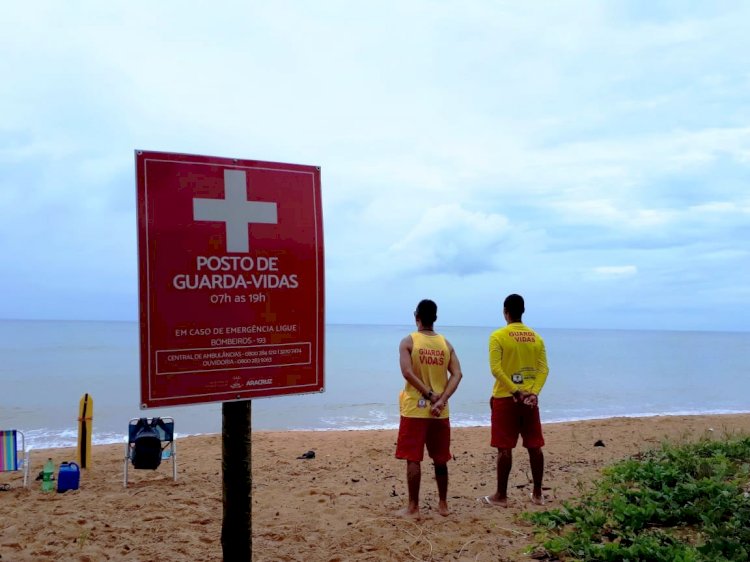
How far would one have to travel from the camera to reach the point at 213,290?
2.79m

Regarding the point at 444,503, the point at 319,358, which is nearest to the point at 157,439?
the point at 444,503

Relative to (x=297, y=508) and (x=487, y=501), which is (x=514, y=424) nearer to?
(x=487, y=501)

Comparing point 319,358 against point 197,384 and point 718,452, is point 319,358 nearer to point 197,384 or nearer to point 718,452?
point 197,384

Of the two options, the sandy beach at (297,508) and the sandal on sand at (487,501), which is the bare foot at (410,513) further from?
the sandal on sand at (487,501)

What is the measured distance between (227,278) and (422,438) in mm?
Answer: 2707

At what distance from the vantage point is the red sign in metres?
2.68

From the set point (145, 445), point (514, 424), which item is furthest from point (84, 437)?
point (514, 424)

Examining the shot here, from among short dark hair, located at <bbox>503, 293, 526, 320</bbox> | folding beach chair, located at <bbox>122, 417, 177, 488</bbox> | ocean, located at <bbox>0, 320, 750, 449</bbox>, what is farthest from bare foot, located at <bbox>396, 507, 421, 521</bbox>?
ocean, located at <bbox>0, 320, 750, 449</bbox>

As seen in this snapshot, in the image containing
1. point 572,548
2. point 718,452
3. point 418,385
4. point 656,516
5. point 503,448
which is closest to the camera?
point 572,548

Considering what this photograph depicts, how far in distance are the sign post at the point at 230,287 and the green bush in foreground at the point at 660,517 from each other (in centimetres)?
232

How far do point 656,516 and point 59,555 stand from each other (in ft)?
14.6

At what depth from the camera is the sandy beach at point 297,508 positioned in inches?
170

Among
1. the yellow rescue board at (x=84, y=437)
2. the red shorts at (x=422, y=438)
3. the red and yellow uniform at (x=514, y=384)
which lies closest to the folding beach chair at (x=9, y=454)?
the yellow rescue board at (x=84, y=437)

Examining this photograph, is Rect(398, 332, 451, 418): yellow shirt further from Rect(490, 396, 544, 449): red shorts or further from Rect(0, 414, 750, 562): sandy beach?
Rect(0, 414, 750, 562): sandy beach
